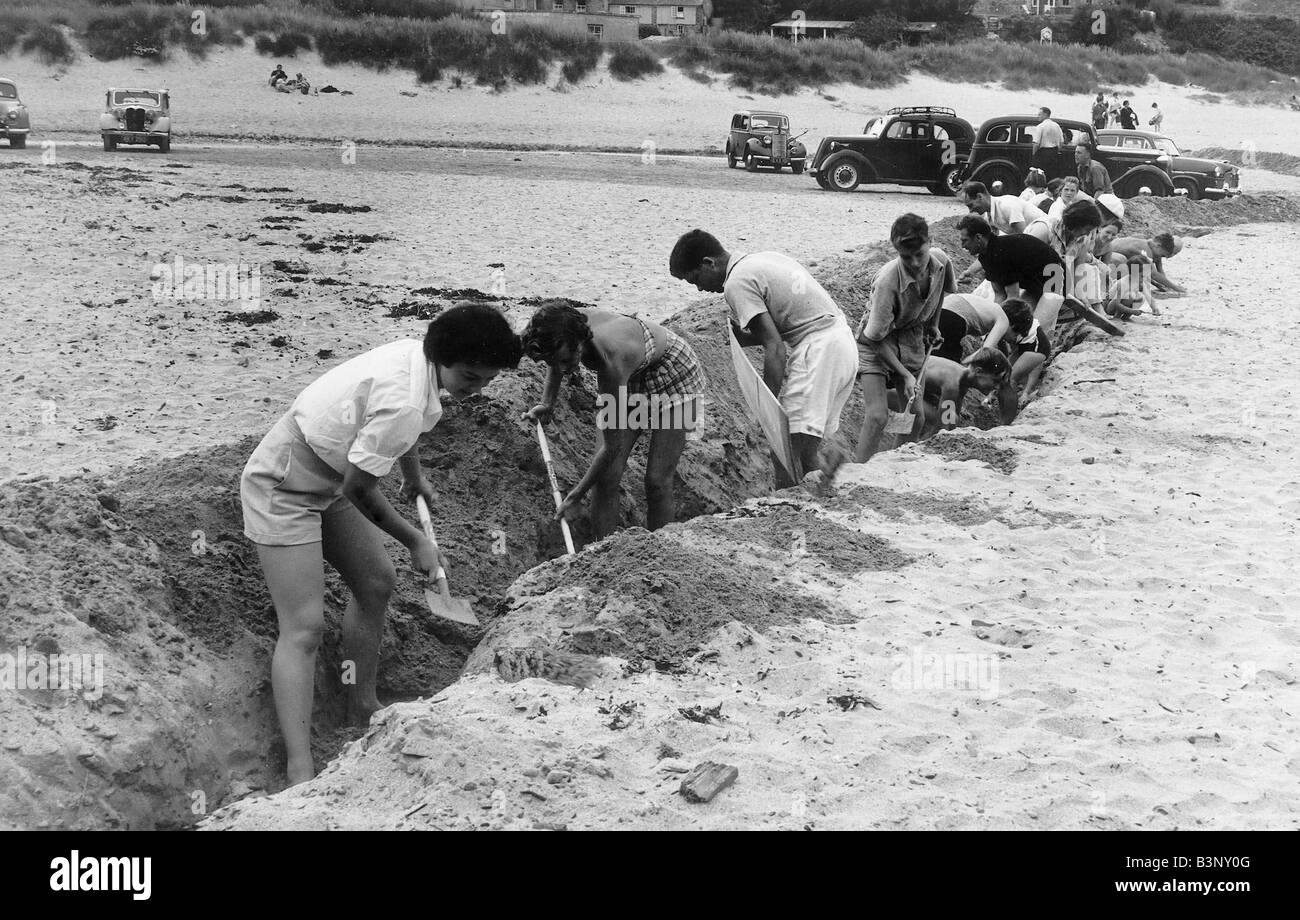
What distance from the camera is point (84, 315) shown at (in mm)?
9438

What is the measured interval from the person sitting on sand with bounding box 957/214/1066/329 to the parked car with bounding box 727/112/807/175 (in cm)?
1849

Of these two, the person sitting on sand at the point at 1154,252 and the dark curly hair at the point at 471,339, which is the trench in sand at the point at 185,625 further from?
the person sitting on sand at the point at 1154,252

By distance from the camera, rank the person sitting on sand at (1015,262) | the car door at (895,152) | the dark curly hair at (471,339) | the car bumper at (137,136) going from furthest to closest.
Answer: the car door at (895,152)
the car bumper at (137,136)
the person sitting on sand at (1015,262)
the dark curly hair at (471,339)

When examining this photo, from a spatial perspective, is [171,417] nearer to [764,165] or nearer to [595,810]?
[595,810]

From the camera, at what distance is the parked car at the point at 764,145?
87.5 ft

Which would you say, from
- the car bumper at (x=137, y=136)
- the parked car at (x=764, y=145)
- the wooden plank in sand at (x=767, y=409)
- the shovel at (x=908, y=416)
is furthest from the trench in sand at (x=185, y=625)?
the parked car at (x=764, y=145)

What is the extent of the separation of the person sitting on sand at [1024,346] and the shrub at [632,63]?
→ 32.6 metres

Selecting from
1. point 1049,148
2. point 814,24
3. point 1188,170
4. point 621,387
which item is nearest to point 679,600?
point 621,387

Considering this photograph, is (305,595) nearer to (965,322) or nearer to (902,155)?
(965,322)

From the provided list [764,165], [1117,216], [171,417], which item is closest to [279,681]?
[171,417]

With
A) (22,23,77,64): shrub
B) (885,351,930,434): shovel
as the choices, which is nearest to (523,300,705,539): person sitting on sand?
(885,351,930,434): shovel

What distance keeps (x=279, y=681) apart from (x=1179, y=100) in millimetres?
48337

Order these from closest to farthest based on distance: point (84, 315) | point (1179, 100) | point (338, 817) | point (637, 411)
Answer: point (338, 817), point (637, 411), point (84, 315), point (1179, 100)

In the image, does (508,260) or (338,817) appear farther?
(508,260)
